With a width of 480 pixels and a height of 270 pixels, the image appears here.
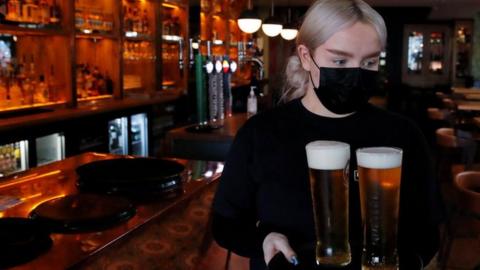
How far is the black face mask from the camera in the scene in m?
1.28

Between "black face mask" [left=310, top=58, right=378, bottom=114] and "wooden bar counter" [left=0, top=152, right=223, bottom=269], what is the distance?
71 cm

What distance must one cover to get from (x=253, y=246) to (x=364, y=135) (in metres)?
0.38

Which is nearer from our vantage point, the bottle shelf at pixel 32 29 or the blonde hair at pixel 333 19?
the blonde hair at pixel 333 19

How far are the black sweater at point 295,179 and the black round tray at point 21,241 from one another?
45 cm

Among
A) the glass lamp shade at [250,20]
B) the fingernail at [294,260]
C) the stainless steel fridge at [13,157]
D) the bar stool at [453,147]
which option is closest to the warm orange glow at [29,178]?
the fingernail at [294,260]

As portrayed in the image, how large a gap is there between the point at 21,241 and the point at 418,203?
979mm

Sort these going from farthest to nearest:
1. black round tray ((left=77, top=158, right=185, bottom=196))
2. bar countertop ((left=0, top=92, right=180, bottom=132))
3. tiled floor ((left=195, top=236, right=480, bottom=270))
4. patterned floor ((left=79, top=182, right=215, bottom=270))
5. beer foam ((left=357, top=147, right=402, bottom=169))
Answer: bar countertop ((left=0, top=92, right=180, bottom=132)), tiled floor ((left=195, top=236, right=480, bottom=270)), black round tray ((left=77, top=158, right=185, bottom=196)), patterned floor ((left=79, top=182, right=215, bottom=270)), beer foam ((left=357, top=147, right=402, bottom=169))

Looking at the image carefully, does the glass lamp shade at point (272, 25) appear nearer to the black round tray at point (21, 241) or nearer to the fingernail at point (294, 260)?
the black round tray at point (21, 241)

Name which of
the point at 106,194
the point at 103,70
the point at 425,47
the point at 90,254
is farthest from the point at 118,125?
the point at 425,47

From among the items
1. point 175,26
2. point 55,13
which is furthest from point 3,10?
point 175,26

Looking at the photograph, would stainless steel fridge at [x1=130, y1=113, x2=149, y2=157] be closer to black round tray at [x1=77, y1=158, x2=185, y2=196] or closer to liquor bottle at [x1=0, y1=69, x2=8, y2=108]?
liquor bottle at [x1=0, y1=69, x2=8, y2=108]

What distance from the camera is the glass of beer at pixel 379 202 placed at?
1029 millimetres

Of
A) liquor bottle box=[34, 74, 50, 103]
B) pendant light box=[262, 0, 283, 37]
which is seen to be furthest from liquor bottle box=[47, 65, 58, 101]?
pendant light box=[262, 0, 283, 37]

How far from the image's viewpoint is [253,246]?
1.36 metres
